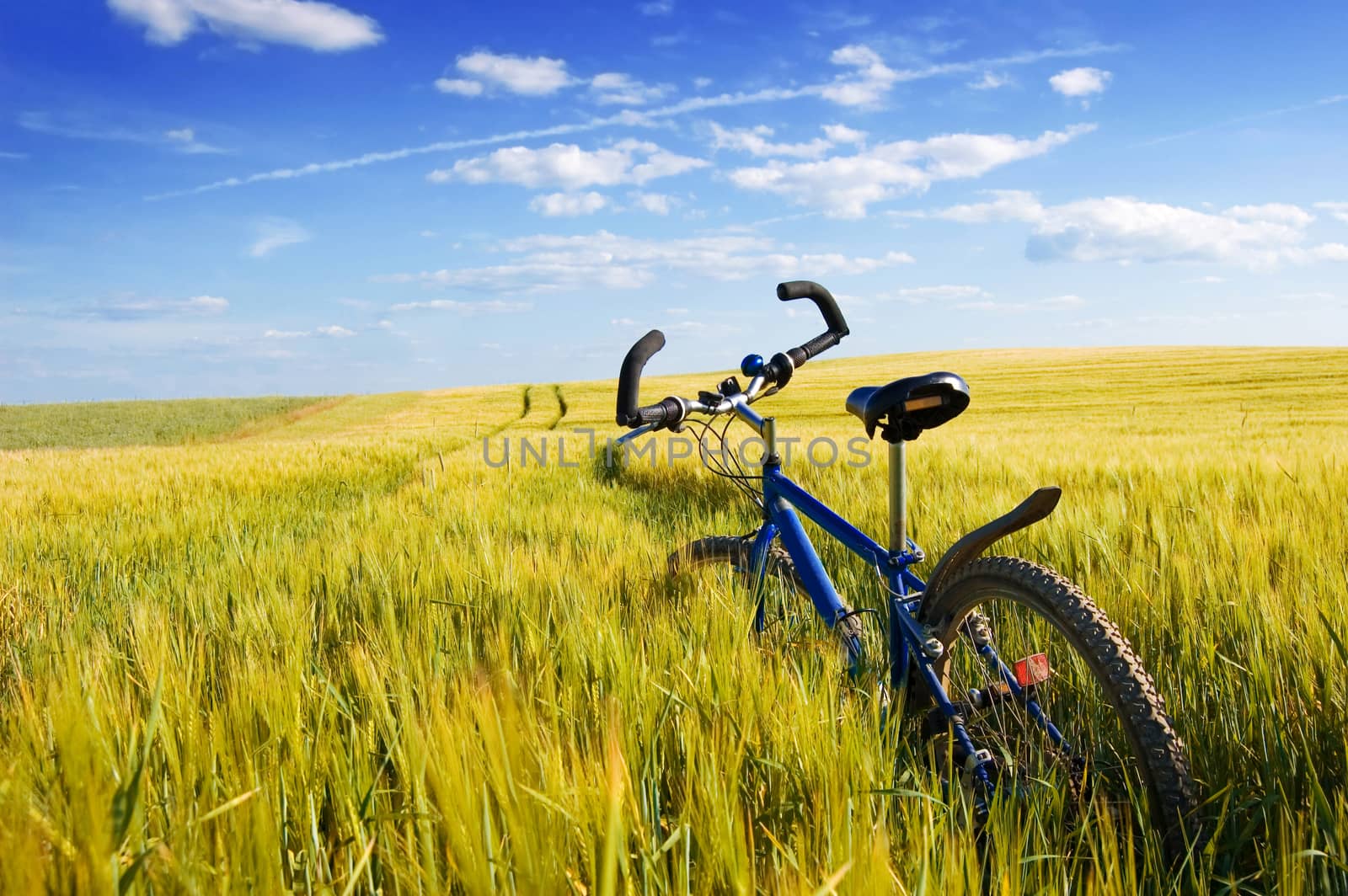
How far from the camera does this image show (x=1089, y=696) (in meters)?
1.66

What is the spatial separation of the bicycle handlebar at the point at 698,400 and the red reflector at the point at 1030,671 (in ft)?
3.19

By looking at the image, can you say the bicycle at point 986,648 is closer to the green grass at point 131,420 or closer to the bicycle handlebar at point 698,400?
the bicycle handlebar at point 698,400

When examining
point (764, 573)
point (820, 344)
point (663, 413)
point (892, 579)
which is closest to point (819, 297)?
point (820, 344)

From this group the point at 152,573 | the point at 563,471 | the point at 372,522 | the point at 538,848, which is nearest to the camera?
the point at 538,848

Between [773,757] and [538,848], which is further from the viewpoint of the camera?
[773,757]

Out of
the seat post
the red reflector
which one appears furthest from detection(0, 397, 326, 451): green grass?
the red reflector

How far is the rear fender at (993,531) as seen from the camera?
147 centimetres

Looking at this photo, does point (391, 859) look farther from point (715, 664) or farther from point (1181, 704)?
point (1181, 704)

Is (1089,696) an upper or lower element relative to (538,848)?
lower

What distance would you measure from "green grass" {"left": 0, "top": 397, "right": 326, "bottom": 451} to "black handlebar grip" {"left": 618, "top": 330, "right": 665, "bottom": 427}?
124ft

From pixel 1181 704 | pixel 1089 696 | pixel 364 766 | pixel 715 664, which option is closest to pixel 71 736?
pixel 364 766

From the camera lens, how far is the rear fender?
1475 mm

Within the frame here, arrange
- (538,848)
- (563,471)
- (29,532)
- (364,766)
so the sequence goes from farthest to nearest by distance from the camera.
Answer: (563,471), (29,532), (364,766), (538,848)

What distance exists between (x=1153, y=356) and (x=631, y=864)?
47.9 meters
